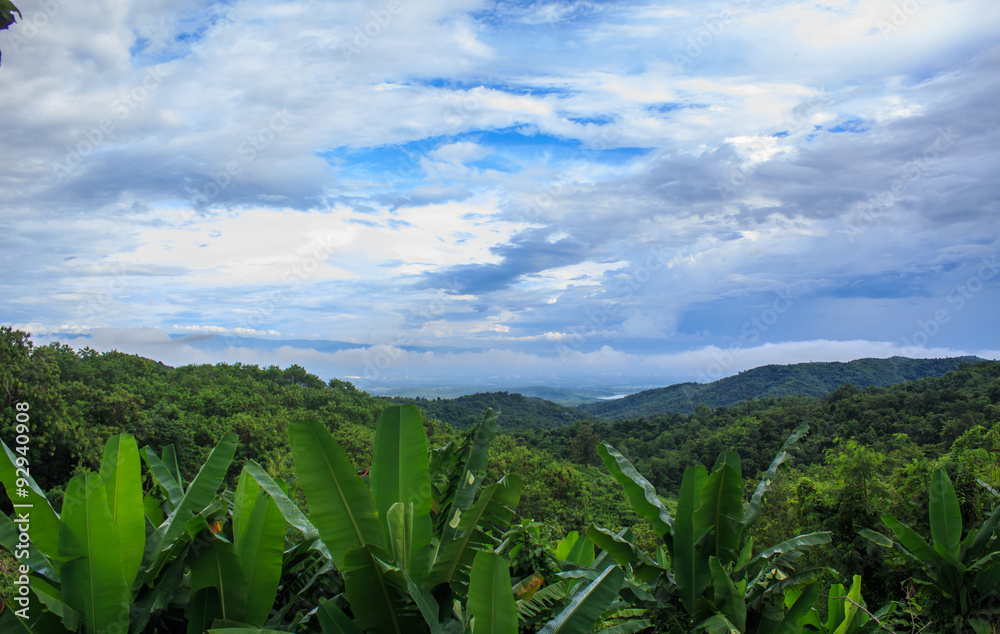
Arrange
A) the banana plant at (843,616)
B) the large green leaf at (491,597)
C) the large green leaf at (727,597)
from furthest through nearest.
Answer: the banana plant at (843,616), the large green leaf at (727,597), the large green leaf at (491,597)

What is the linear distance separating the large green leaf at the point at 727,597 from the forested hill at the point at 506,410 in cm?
4604

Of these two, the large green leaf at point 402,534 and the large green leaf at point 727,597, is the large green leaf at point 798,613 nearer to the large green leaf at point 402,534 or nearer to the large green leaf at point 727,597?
the large green leaf at point 727,597

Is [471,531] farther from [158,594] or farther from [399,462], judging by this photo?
[158,594]

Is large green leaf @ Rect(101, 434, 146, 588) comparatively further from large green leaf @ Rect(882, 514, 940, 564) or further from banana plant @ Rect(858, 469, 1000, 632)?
large green leaf @ Rect(882, 514, 940, 564)

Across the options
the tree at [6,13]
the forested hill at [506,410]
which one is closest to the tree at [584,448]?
the forested hill at [506,410]

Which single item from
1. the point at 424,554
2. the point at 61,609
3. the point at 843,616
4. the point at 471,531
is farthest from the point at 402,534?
the point at 843,616

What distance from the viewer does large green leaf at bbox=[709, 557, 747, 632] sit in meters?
2.64

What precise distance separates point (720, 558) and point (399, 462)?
203cm

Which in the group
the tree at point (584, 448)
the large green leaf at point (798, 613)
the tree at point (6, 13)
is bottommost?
the tree at point (584, 448)

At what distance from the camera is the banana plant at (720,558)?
2773mm

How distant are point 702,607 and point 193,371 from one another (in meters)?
40.2

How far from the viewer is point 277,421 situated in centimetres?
2777

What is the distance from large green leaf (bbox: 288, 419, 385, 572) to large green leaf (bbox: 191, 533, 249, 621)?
460 millimetres

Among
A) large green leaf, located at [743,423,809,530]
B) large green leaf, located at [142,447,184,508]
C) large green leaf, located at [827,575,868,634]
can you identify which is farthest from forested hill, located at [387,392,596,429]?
large green leaf, located at [142,447,184,508]
